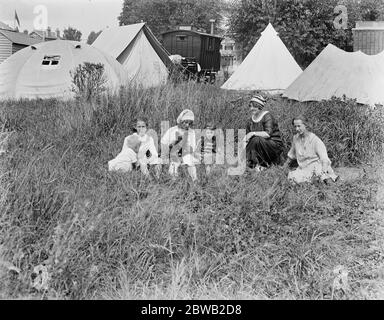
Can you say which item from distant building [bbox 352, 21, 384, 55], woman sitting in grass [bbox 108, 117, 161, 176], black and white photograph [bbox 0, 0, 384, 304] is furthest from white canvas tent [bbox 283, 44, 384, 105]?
woman sitting in grass [bbox 108, 117, 161, 176]

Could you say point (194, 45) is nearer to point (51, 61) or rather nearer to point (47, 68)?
point (51, 61)

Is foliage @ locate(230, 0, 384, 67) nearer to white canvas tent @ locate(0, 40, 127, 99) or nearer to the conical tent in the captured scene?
the conical tent

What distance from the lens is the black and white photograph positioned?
3021 mm

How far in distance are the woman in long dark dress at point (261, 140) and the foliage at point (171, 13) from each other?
10334 millimetres

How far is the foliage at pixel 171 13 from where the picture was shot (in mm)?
17156

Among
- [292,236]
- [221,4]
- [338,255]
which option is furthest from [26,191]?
[221,4]

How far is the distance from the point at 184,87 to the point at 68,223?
475cm

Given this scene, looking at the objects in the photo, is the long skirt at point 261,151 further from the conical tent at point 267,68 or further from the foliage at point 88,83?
the conical tent at point 267,68

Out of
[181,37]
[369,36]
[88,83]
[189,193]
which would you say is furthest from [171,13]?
[189,193]

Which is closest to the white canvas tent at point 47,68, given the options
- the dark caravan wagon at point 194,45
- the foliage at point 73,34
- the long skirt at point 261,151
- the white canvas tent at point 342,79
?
the foliage at point 73,34

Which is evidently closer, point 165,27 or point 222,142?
point 222,142

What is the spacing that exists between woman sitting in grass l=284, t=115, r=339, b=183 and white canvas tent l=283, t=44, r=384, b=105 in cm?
244
